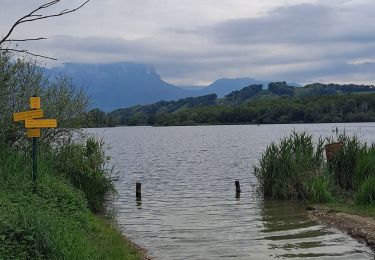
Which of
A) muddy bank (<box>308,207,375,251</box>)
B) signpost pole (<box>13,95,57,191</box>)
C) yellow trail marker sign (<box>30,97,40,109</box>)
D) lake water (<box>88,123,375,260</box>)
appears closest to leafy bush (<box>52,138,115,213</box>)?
lake water (<box>88,123,375,260</box>)

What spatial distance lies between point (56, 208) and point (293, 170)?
1317cm

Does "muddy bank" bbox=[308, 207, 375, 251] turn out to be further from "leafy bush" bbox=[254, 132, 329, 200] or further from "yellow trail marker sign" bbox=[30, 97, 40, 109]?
"yellow trail marker sign" bbox=[30, 97, 40, 109]

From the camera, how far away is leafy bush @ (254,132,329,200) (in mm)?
22250

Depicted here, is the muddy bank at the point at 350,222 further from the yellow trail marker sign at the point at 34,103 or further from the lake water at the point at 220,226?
the yellow trail marker sign at the point at 34,103

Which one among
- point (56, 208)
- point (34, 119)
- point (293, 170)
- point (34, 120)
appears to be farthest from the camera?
point (293, 170)

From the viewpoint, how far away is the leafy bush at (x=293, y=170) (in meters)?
22.2

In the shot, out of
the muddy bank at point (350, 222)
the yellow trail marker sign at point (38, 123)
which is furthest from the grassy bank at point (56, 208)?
the muddy bank at point (350, 222)

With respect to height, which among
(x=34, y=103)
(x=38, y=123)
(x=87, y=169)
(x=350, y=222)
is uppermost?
(x=34, y=103)

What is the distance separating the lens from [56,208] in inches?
462

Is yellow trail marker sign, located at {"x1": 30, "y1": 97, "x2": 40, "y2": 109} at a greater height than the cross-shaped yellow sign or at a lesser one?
greater

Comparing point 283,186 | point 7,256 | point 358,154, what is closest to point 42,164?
point 7,256

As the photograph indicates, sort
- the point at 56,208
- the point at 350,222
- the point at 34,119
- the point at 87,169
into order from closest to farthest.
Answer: the point at 56,208
the point at 34,119
the point at 350,222
the point at 87,169

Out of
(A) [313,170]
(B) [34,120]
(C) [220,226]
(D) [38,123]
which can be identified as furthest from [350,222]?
(B) [34,120]

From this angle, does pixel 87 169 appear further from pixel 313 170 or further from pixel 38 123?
pixel 313 170
